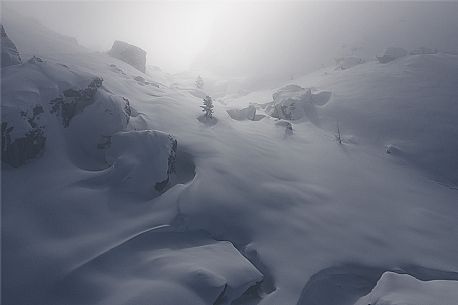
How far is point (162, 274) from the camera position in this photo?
7.27m

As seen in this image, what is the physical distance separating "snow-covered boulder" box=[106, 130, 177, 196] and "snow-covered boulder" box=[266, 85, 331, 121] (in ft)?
46.0

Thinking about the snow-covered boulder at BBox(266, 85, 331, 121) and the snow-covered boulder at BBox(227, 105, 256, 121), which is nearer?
the snow-covered boulder at BBox(227, 105, 256, 121)

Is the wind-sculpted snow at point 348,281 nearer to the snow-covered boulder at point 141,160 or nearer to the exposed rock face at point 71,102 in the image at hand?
the snow-covered boulder at point 141,160

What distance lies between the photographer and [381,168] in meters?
16.5

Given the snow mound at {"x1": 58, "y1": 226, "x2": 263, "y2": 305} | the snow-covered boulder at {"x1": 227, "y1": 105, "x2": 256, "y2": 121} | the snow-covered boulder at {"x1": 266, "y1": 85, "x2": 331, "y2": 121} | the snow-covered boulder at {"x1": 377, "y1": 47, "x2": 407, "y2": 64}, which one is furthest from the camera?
the snow-covered boulder at {"x1": 377, "y1": 47, "x2": 407, "y2": 64}

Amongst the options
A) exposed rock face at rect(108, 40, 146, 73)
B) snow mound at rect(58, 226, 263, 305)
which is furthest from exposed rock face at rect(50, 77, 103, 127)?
exposed rock face at rect(108, 40, 146, 73)

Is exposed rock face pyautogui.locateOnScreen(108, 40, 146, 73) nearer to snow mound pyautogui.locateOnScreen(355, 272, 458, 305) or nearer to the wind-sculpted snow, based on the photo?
the wind-sculpted snow

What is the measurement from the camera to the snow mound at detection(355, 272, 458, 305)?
729 centimetres

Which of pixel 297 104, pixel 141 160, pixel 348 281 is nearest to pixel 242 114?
pixel 297 104

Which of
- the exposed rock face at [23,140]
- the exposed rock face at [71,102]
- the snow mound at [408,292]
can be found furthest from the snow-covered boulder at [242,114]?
the snow mound at [408,292]

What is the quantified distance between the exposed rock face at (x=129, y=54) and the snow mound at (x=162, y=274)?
83.7ft

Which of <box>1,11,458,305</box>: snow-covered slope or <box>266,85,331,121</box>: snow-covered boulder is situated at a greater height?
<box>266,85,331,121</box>: snow-covered boulder

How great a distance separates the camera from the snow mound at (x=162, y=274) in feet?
22.3

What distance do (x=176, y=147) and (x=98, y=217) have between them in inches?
154
